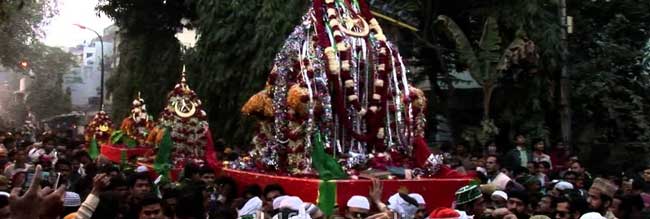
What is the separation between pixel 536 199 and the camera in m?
7.95

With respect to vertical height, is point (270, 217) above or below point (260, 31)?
below

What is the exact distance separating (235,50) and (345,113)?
10.7m

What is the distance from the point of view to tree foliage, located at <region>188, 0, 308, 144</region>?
63.6 ft

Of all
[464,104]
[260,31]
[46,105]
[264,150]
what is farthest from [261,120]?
[46,105]

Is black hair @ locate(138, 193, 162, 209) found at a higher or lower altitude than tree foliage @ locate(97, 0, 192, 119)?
lower

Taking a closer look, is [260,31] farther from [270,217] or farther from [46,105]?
[46,105]

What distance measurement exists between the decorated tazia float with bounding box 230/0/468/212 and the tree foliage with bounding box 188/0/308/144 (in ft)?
27.8

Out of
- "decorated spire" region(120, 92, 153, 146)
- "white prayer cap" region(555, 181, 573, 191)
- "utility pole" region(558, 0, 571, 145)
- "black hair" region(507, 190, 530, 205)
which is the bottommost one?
"white prayer cap" region(555, 181, 573, 191)

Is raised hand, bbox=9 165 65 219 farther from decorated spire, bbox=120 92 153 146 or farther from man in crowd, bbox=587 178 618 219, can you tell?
decorated spire, bbox=120 92 153 146

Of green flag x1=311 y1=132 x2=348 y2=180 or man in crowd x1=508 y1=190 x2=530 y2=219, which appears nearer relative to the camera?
man in crowd x1=508 y1=190 x2=530 y2=219

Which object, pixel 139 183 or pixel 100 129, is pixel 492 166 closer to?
pixel 139 183

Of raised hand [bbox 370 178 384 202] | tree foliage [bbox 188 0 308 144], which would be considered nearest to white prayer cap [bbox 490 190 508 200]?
raised hand [bbox 370 178 384 202]

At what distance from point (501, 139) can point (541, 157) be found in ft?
20.8

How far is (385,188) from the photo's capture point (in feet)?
29.9
